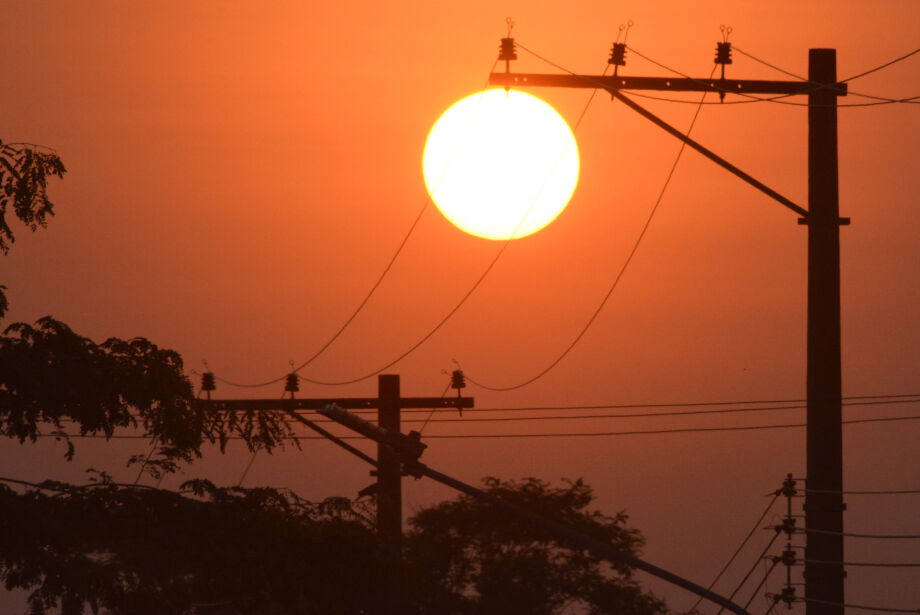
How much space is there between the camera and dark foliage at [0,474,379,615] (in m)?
14.3

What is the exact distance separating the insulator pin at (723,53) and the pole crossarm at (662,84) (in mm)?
603

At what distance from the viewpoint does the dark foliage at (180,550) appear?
14320 millimetres

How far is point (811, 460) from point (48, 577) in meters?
8.26

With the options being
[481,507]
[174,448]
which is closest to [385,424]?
[174,448]

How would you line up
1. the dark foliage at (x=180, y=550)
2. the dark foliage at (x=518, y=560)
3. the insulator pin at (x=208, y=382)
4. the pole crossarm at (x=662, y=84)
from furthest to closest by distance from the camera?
the dark foliage at (x=518, y=560)
the insulator pin at (x=208, y=382)
the pole crossarm at (x=662, y=84)
the dark foliage at (x=180, y=550)

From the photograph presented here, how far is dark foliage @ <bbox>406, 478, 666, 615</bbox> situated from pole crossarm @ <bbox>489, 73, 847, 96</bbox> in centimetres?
4691

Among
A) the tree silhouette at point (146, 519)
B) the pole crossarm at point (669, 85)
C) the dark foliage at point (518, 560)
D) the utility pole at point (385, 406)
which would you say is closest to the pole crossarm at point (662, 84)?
the pole crossarm at point (669, 85)

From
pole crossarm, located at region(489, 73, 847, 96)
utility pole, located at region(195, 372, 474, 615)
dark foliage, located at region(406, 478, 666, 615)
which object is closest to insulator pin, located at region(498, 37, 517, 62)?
pole crossarm, located at region(489, 73, 847, 96)

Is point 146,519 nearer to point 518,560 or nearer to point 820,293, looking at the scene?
point 820,293

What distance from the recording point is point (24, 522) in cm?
1438

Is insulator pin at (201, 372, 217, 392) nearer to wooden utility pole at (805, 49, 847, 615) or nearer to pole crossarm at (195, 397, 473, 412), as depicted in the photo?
pole crossarm at (195, 397, 473, 412)

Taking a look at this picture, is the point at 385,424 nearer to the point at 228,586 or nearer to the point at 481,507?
the point at 228,586

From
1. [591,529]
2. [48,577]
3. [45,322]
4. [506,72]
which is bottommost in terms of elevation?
[48,577]

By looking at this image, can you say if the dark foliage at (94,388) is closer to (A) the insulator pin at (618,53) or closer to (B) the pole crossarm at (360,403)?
(A) the insulator pin at (618,53)
